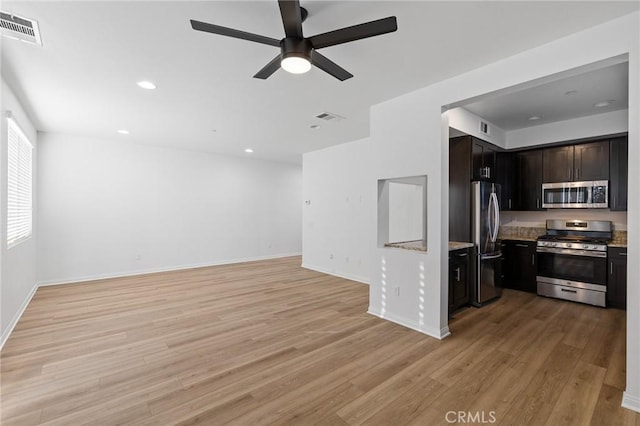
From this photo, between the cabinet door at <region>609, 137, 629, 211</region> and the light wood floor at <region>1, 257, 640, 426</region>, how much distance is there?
164 centimetres

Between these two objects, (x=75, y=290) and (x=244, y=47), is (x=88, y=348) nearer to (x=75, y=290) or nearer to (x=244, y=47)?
(x=75, y=290)

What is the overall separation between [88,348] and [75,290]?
2808mm

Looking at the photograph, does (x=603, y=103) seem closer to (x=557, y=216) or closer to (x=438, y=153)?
(x=557, y=216)

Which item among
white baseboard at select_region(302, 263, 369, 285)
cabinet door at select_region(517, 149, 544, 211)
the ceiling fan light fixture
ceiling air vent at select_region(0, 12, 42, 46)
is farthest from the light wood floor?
ceiling air vent at select_region(0, 12, 42, 46)

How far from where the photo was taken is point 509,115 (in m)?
4.32

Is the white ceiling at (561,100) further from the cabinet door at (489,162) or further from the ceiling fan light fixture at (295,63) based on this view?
the ceiling fan light fixture at (295,63)

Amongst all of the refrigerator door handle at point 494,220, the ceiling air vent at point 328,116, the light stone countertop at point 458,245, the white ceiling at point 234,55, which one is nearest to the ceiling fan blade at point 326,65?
the white ceiling at point 234,55

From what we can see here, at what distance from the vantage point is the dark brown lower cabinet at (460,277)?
380 centimetres

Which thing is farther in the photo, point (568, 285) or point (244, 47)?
point (568, 285)

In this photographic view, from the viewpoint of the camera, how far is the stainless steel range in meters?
4.15

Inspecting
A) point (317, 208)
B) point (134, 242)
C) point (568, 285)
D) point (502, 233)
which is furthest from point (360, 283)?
point (134, 242)

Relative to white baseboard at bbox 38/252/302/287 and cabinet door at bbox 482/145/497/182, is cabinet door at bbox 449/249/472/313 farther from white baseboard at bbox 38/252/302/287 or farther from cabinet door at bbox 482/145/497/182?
white baseboard at bbox 38/252/302/287

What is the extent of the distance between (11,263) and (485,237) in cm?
621

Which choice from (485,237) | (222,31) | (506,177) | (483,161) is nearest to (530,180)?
(506,177)
